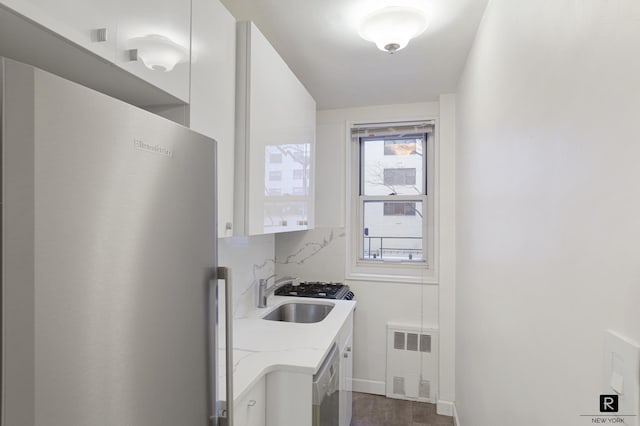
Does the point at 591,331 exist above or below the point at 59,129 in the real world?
below

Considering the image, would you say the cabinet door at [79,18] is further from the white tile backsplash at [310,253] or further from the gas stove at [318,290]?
the white tile backsplash at [310,253]

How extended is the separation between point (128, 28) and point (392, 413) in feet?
9.57

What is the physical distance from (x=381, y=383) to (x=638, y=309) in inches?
106

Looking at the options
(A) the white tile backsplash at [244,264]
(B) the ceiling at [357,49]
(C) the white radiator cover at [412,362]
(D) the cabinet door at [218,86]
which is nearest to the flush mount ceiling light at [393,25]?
(B) the ceiling at [357,49]

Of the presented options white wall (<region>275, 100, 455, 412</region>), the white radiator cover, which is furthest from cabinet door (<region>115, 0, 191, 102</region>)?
the white radiator cover

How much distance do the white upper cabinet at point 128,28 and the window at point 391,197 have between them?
2.18m

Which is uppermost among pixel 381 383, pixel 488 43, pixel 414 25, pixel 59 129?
pixel 414 25

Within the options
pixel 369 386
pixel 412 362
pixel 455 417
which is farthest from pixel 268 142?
pixel 455 417

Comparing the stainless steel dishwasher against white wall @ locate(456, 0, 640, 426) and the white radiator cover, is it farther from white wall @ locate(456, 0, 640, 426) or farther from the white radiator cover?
the white radiator cover

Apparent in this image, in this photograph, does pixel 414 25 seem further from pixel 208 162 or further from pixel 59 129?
pixel 59 129

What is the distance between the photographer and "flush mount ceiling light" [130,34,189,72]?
0.92m

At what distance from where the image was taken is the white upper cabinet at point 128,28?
70cm

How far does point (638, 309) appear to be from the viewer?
1.82 ft

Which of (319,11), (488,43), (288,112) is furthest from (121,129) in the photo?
(488,43)
